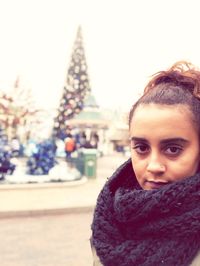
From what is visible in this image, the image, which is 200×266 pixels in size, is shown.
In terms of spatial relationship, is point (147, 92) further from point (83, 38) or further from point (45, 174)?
point (83, 38)

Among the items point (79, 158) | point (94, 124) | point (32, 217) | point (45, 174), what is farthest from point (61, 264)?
point (94, 124)

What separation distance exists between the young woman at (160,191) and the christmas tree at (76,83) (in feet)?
100

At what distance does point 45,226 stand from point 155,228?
652 centimetres

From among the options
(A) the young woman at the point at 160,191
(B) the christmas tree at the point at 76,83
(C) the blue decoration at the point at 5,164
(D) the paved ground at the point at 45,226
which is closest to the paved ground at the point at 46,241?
(D) the paved ground at the point at 45,226

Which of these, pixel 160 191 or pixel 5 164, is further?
pixel 5 164

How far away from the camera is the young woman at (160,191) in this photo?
3.13 feet

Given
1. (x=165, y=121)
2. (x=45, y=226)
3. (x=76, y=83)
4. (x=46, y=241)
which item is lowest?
(x=45, y=226)

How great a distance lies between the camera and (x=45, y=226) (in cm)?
726

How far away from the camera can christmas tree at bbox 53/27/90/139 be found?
31.9 meters

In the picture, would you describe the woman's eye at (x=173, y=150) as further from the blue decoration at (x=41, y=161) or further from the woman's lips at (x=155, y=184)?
the blue decoration at (x=41, y=161)

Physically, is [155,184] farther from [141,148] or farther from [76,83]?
[76,83]

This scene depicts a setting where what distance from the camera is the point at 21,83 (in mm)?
45312

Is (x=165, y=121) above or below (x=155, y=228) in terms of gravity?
above

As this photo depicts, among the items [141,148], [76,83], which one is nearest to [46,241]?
[141,148]
